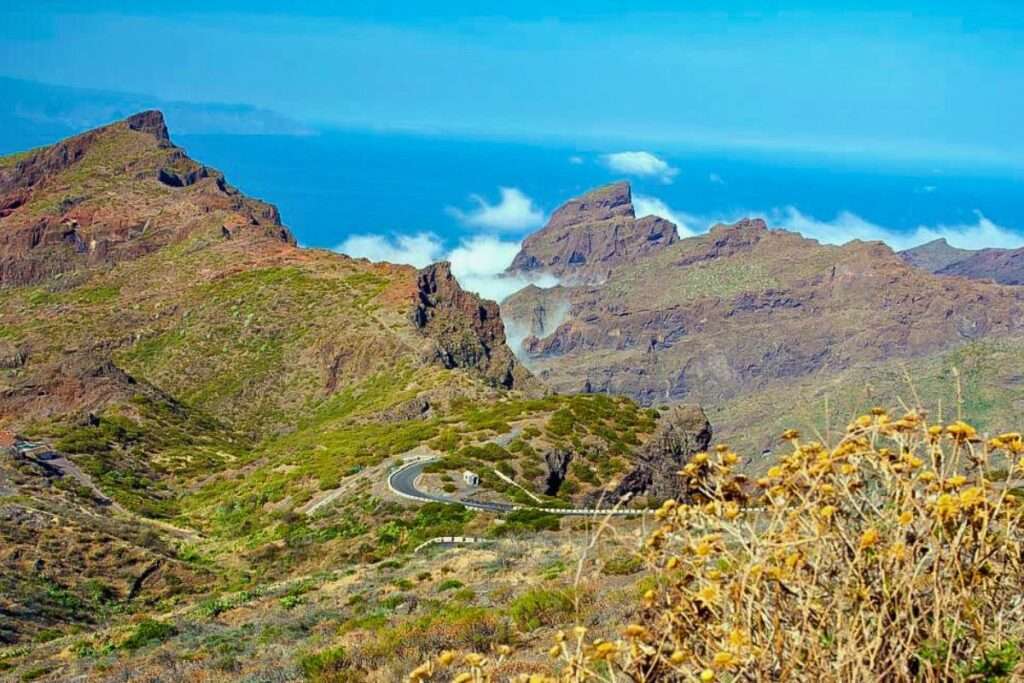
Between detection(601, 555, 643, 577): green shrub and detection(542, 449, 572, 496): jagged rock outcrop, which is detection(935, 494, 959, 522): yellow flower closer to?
detection(601, 555, 643, 577): green shrub

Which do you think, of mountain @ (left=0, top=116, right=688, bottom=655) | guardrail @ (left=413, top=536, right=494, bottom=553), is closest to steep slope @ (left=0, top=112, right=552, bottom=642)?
mountain @ (left=0, top=116, right=688, bottom=655)

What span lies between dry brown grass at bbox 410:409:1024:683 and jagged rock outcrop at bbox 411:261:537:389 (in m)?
71.7

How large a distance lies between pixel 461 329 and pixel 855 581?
8193 centimetres

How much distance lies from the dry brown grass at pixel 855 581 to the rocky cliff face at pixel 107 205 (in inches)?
4585

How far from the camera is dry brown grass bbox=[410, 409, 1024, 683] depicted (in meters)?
4.86

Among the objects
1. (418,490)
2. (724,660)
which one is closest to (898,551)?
(724,660)

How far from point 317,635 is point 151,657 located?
145 inches

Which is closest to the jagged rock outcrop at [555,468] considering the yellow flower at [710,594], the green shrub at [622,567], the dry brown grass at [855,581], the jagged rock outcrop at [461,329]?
the green shrub at [622,567]

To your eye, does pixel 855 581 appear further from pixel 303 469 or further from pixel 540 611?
pixel 303 469

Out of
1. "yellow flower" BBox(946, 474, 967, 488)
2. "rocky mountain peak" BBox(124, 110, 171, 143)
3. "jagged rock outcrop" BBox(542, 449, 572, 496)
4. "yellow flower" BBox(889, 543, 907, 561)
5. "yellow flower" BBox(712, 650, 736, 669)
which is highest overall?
"rocky mountain peak" BBox(124, 110, 171, 143)

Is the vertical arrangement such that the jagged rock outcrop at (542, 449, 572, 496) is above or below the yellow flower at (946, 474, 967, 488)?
above

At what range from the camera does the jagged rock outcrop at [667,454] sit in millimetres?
40875

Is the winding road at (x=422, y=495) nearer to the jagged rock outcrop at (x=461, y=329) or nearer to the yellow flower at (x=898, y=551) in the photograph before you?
the yellow flower at (x=898, y=551)

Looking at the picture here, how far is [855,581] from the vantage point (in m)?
4.96
